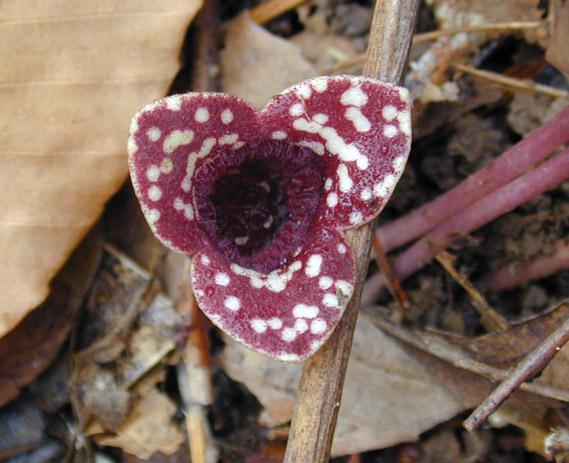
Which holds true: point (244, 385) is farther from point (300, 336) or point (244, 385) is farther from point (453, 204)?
point (453, 204)

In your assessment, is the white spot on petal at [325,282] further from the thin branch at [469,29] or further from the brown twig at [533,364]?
the thin branch at [469,29]

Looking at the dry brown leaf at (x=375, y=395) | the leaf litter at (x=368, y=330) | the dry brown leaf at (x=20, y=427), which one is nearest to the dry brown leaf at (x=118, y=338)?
the leaf litter at (x=368, y=330)

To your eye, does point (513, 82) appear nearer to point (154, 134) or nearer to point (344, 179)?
point (344, 179)

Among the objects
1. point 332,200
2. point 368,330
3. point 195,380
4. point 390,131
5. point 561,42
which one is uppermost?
point 561,42

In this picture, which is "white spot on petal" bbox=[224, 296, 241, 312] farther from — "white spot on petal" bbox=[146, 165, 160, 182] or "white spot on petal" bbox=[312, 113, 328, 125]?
"white spot on petal" bbox=[312, 113, 328, 125]

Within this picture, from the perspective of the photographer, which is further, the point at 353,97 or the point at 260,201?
the point at 260,201

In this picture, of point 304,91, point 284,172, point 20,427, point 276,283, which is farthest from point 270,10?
point 20,427

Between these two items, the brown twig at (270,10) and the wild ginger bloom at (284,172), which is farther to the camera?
the brown twig at (270,10)
